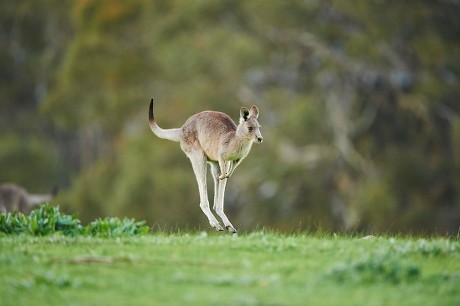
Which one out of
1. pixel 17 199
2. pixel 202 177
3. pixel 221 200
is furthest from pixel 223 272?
pixel 17 199

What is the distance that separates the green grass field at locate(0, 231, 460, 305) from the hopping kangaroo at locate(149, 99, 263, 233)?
2.23m

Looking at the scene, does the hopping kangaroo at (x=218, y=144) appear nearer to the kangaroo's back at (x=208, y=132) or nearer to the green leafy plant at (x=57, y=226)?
the kangaroo's back at (x=208, y=132)

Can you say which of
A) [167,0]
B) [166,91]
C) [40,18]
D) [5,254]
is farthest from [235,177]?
[5,254]

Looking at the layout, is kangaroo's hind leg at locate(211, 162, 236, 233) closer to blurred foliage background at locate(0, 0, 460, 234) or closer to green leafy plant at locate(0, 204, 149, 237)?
green leafy plant at locate(0, 204, 149, 237)

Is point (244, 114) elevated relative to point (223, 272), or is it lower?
elevated

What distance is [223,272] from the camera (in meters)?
8.86

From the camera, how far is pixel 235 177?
34.6 meters

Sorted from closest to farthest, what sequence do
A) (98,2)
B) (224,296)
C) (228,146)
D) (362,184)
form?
(224,296)
(228,146)
(362,184)
(98,2)

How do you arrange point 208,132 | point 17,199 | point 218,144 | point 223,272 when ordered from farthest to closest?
point 17,199 → point 208,132 → point 218,144 → point 223,272

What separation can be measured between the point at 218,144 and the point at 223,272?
430 centimetres

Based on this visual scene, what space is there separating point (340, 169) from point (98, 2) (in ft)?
36.9

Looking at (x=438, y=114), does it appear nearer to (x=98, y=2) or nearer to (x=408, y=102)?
(x=408, y=102)

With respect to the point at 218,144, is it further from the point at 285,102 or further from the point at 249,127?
the point at 285,102

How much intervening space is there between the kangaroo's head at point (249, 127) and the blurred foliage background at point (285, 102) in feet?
58.7
